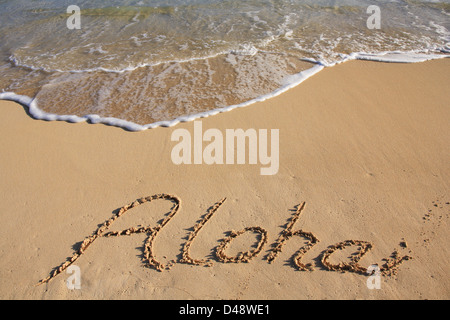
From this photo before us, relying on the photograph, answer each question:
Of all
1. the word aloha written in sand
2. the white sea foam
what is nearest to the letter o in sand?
the word aloha written in sand

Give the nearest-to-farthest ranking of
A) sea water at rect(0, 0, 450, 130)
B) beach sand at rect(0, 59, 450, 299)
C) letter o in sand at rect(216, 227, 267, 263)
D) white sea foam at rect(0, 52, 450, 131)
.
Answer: beach sand at rect(0, 59, 450, 299) → letter o in sand at rect(216, 227, 267, 263) → white sea foam at rect(0, 52, 450, 131) → sea water at rect(0, 0, 450, 130)

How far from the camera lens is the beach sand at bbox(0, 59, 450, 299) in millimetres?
2318

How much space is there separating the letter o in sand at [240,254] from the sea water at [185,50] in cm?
179

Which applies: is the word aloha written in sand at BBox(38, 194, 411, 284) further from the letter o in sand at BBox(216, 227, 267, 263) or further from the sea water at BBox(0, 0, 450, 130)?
the sea water at BBox(0, 0, 450, 130)

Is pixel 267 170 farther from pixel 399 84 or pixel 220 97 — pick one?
pixel 399 84

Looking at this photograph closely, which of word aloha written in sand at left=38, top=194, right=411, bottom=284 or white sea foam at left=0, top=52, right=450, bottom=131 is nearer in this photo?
word aloha written in sand at left=38, top=194, right=411, bottom=284

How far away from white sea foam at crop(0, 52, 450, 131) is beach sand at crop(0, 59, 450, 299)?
11 centimetres

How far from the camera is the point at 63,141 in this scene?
12.0ft

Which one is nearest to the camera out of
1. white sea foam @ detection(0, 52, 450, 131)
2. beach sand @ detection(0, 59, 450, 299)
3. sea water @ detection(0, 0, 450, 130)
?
beach sand @ detection(0, 59, 450, 299)

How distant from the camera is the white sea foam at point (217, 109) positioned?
388 cm

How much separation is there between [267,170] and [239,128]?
0.75 m

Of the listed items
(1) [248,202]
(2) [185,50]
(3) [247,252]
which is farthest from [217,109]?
(2) [185,50]

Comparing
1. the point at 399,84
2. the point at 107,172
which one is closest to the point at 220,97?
the point at 107,172

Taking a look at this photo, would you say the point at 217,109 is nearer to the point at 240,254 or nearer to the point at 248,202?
the point at 248,202
